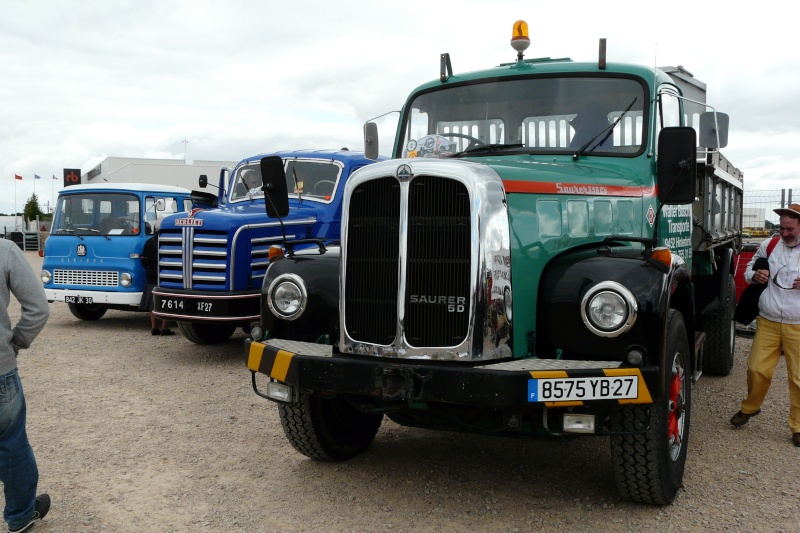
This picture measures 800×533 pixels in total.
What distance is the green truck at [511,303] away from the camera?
11.5 feet

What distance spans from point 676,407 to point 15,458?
3401 mm

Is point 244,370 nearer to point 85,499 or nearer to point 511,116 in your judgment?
point 85,499

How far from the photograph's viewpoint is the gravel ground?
12.7 ft

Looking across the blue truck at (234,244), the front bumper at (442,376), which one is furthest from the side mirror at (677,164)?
the blue truck at (234,244)

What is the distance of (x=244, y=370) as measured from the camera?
768 cm

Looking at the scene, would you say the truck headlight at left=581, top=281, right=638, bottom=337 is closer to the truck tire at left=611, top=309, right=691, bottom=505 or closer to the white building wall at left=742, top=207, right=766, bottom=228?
the truck tire at left=611, top=309, right=691, bottom=505

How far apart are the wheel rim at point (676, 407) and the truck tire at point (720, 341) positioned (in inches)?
121

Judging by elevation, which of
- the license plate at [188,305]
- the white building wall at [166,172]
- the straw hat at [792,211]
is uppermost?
the white building wall at [166,172]

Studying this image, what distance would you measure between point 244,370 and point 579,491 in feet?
14.2

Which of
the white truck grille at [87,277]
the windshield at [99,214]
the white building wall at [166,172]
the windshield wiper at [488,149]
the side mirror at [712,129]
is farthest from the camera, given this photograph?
the white building wall at [166,172]

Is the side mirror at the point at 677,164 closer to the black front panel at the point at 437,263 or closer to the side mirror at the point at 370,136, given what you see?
the black front panel at the point at 437,263

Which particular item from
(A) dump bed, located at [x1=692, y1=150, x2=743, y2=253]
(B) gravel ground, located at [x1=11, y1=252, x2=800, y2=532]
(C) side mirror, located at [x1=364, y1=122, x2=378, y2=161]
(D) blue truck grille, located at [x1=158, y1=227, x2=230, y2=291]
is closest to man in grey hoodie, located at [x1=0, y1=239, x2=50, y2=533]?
(B) gravel ground, located at [x1=11, y1=252, x2=800, y2=532]

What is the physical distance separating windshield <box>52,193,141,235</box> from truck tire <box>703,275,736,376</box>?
7644 millimetres

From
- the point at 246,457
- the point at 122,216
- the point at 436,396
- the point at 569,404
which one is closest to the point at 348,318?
the point at 436,396
